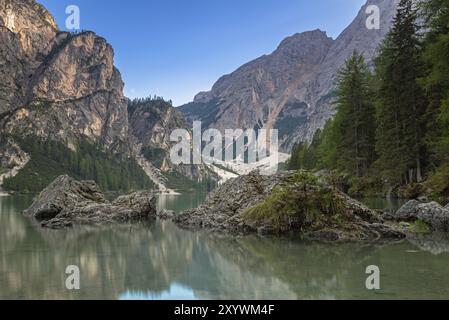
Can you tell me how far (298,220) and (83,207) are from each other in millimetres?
18690

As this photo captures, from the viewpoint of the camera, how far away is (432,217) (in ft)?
65.1

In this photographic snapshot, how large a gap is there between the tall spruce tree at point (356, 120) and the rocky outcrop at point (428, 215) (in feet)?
90.9

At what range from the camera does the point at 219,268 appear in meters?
12.3

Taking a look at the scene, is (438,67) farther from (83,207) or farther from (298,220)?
(83,207)

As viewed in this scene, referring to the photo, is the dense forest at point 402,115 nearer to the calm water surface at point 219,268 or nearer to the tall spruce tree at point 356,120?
the tall spruce tree at point 356,120

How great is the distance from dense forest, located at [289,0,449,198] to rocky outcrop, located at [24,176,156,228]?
21382mm

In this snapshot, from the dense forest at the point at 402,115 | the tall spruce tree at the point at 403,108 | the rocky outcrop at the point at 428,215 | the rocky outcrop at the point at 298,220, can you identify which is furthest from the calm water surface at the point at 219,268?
the tall spruce tree at the point at 403,108

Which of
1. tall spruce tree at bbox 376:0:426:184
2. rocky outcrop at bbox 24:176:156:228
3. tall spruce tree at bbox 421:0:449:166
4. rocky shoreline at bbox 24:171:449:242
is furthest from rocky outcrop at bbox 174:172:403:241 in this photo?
tall spruce tree at bbox 376:0:426:184

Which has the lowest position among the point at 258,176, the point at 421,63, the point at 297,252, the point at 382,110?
the point at 297,252

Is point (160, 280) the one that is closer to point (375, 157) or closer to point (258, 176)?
point (258, 176)

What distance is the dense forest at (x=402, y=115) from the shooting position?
28.8 metres

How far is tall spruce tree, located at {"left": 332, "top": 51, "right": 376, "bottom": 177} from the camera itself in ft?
171
